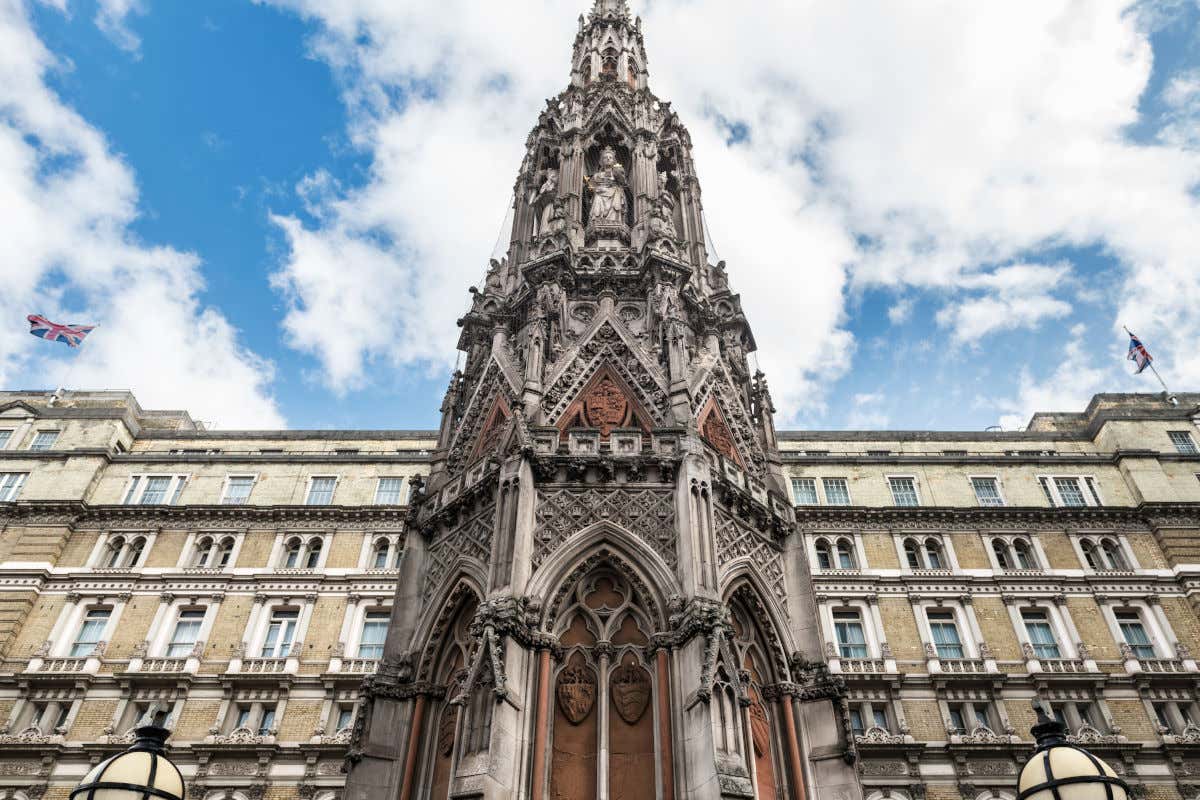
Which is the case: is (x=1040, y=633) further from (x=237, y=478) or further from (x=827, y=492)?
(x=237, y=478)

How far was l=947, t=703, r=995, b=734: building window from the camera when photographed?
94.2ft

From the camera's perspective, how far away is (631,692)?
563 inches

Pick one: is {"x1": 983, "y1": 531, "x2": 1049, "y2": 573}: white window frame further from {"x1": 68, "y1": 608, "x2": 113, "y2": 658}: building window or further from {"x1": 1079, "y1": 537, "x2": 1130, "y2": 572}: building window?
{"x1": 68, "y1": 608, "x2": 113, "y2": 658}: building window

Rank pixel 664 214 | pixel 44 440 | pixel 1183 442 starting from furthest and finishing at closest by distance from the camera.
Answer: pixel 44 440 < pixel 1183 442 < pixel 664 214

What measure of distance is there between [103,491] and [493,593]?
30.1 m

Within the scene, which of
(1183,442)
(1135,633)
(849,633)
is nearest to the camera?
(1135,633)

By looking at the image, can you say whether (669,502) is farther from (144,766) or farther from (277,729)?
(277,729)

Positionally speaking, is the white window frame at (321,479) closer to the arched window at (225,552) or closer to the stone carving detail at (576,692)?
the arched window at (225,552)

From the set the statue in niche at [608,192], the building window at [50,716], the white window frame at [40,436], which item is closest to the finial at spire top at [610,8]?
the statue in niche at [608,192]

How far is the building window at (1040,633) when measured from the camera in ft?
102

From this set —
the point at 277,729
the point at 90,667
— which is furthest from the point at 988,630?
the point at 90,667

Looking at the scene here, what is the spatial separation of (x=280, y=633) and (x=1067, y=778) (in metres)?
30.3

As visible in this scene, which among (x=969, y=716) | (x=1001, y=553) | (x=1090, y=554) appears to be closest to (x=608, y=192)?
(x=969, y=716)

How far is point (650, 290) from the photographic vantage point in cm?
2111
